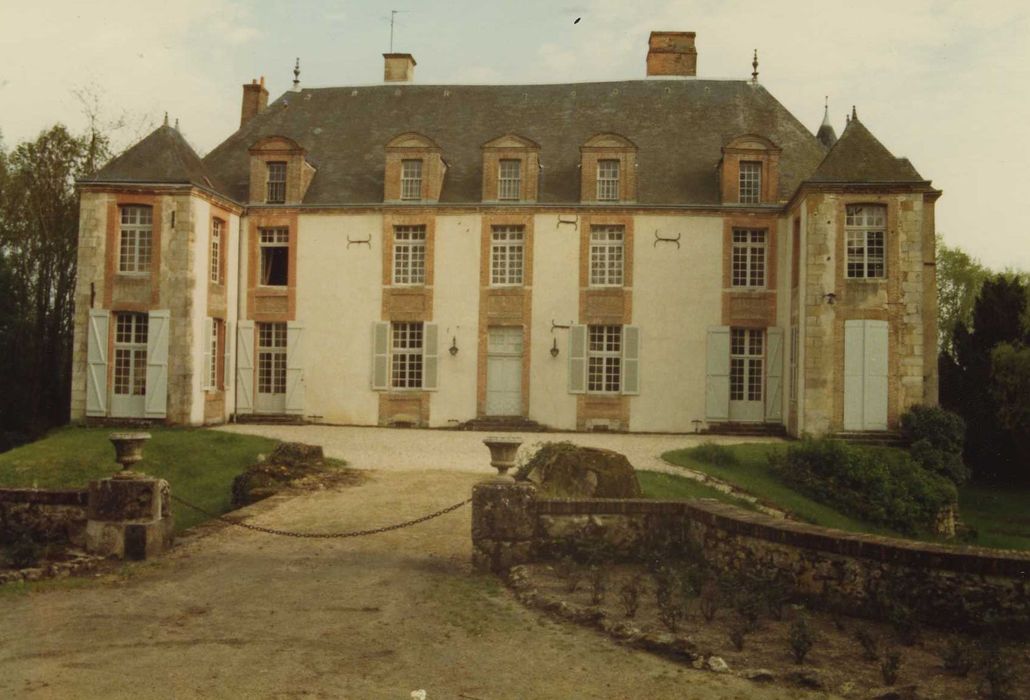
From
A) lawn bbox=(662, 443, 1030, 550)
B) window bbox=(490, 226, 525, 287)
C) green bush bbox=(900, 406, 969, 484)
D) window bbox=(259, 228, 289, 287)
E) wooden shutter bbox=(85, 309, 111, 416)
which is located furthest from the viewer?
window bbox=(259, 228, 289, 287)

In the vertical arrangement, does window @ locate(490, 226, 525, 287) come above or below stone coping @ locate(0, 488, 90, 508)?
above

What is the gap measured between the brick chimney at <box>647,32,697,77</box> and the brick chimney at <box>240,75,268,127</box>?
1110 cm

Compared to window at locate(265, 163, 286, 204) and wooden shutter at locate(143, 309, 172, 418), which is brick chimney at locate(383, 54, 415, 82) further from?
wooden shutter at locate(143, 309, 172, 418)

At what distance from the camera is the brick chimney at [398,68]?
90.3ft

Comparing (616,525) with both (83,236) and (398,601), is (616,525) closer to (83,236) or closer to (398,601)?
(398,601)

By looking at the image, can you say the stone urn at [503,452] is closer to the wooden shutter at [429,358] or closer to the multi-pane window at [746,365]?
the wooden shutter at [429,358]

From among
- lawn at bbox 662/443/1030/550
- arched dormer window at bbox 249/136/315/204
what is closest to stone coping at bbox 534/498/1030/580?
lawn at bbox 662/443/1030/550

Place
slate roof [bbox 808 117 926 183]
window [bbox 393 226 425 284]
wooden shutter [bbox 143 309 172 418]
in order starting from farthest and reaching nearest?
window [bbox 393 226 425 284] → wooden shutter [bbox 143 309 172 418] → slate roof [bbox 808 117 926 183]

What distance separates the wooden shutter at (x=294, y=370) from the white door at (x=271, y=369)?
234mm

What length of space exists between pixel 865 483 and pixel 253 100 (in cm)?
1989

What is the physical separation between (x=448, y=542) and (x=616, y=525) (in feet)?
6.73

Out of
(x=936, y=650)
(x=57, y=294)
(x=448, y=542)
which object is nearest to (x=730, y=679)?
(x=936, y=650)

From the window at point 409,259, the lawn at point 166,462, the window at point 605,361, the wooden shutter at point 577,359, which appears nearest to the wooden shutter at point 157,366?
the lawn at point 166,462

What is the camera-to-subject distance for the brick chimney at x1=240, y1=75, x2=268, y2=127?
27312 mm
